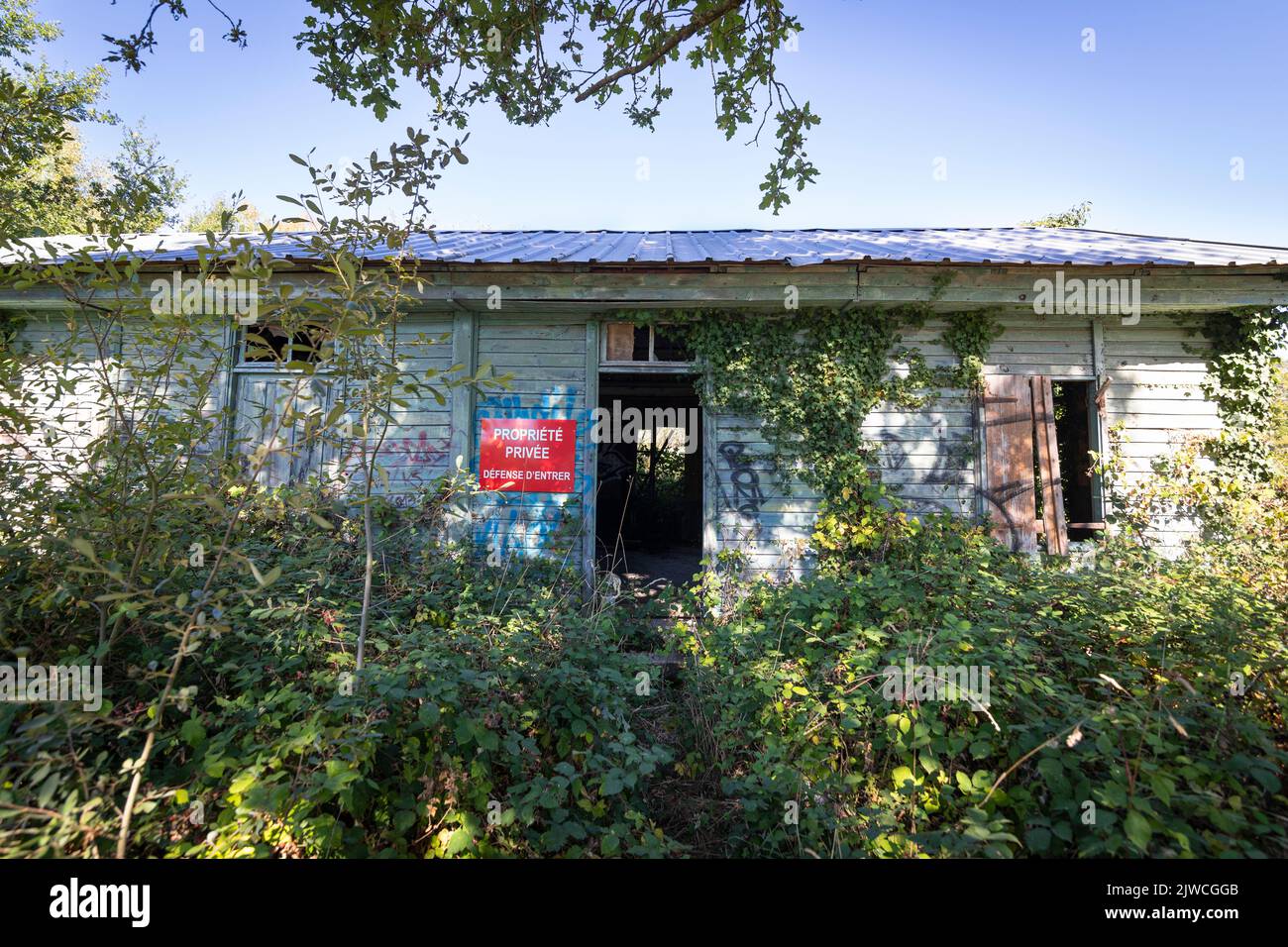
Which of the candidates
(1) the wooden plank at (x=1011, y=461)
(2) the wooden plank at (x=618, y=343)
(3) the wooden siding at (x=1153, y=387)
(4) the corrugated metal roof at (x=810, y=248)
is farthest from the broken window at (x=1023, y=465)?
(2) the wooden plank at (x=618, y=343)

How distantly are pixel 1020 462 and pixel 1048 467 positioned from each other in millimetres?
336

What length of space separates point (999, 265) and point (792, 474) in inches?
113

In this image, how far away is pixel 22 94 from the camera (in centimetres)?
283

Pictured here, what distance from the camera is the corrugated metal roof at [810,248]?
18.3ft

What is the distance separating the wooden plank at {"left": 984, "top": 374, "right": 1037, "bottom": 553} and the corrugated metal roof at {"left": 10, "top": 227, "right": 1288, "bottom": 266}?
1.40m

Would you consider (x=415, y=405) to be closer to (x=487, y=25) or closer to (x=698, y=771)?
(x=487, y=25)

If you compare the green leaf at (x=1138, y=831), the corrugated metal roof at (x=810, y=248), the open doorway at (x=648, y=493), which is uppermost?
the corrugated metal roof at (x=810, y=248)

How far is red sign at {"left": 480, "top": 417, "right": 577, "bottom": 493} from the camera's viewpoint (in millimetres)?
5945

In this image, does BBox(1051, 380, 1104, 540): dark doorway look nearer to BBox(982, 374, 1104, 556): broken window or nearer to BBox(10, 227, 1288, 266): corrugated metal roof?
BBox(982, 374, 1104, 556): broken window

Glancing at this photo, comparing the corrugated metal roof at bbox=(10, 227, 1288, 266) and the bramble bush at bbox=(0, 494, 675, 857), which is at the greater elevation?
the corrugated metal roof at bbox=(10, 227, 1288, 266)

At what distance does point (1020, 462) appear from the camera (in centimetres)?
Answer: 591

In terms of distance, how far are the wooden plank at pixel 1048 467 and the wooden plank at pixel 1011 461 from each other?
10 cm

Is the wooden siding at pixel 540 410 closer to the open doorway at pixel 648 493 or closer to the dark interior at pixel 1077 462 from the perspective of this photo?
the open doorway at pixel 648 493

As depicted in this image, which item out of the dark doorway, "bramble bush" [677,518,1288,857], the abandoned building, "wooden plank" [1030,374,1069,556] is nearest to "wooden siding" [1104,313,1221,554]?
the abandoned building
